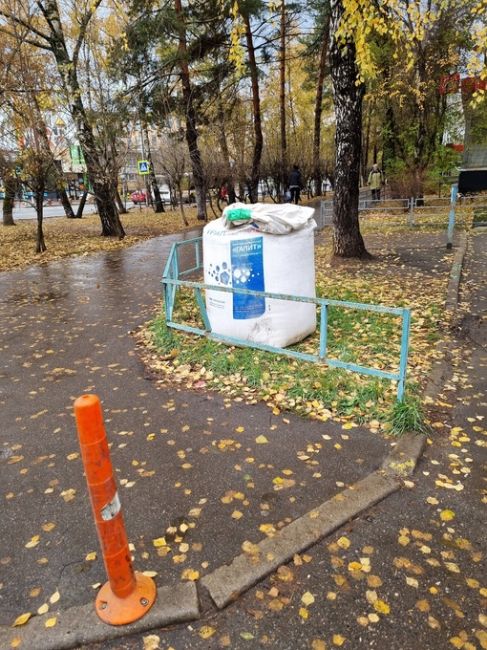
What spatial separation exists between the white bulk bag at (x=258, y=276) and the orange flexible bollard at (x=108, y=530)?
2.87 metres

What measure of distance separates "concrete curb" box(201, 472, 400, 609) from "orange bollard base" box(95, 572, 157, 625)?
29 cm

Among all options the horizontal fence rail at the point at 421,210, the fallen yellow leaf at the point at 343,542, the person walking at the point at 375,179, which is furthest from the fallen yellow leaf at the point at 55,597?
the person walking at the point at 375,179

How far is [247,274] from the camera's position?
4746 millimetres

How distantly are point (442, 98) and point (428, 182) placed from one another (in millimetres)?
4627

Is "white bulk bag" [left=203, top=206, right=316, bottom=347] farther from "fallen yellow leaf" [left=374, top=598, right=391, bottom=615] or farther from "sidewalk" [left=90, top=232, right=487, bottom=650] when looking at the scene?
"fallen yellow leaf" [left=374, top=598, right=391, bottom=615]

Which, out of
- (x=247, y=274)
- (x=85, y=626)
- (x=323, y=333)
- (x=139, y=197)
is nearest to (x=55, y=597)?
(x=85, y=626)

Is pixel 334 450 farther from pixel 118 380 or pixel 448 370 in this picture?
pixel 118 380

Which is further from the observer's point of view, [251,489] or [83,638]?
[251,489]

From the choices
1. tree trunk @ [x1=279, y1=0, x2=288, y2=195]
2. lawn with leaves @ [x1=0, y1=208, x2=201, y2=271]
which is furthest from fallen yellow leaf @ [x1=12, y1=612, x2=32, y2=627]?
tree trunk @ [x1=279, y1=0, x2=288, y2=195]

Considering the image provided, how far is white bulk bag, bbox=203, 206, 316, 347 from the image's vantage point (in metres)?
4.70

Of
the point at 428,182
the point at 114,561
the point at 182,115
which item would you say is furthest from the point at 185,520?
the point at 428,182

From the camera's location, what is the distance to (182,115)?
60.1 ft

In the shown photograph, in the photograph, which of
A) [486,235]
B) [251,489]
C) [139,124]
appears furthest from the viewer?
[139,124]

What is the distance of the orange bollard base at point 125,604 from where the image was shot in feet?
7.11
